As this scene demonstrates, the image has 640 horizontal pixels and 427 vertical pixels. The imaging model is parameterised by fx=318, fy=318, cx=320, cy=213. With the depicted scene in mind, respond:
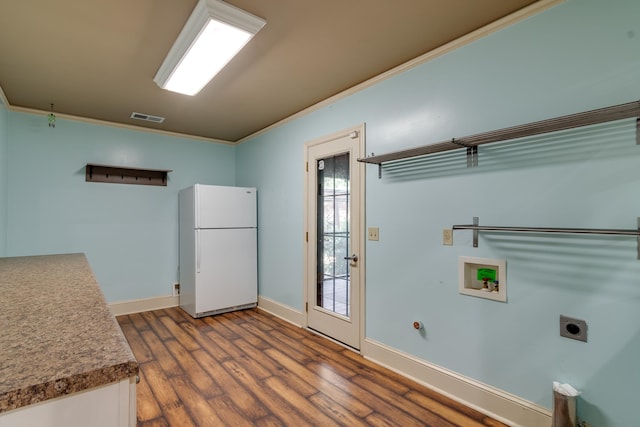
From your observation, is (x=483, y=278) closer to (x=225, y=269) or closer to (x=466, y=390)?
(x=466, y=390)

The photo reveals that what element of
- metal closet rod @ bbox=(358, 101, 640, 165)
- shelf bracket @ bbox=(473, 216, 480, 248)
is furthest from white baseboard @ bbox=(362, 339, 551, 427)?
metal closet rod @ bbox=(358, 101, 640, 165)

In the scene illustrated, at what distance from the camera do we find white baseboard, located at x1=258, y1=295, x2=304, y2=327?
12.2 ft

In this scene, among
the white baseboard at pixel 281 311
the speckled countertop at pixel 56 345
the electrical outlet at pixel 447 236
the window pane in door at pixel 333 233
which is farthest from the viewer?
the white baseboard at pixel 281 311

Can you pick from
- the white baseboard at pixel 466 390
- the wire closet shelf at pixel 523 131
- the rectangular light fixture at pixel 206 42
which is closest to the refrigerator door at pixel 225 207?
the rectangular light fixture at pixel 206 42

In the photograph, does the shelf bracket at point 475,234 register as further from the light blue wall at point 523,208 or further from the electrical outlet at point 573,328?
the electrical outlet at point 573,328

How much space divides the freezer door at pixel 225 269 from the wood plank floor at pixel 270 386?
610mm

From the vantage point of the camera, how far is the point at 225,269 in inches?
166

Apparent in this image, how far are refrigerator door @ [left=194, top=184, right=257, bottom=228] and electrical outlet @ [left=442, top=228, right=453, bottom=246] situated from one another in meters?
2.85

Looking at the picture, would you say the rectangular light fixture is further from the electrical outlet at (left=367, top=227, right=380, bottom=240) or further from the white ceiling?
the electrical outlet at (left=367, top=227, right=380, bottom=240)

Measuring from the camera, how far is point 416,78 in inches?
98.3

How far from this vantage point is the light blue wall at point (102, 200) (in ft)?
11.8

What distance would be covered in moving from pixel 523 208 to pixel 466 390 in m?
1.27

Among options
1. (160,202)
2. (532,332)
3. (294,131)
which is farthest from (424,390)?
(160,202)

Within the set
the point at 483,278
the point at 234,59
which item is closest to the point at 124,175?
the point at 234,59
